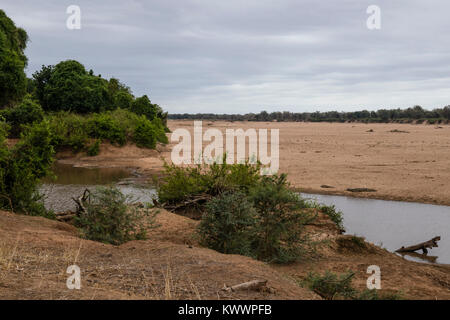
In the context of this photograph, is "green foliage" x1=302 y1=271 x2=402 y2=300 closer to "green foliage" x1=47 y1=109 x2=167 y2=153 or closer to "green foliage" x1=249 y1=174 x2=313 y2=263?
"green foliage" x1=249 y1=174 x2=313 y2=263

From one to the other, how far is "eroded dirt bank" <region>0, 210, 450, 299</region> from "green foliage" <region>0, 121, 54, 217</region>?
5.52 ft

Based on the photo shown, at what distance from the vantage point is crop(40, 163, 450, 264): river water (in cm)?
1108

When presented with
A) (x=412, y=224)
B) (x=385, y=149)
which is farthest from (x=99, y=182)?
(x=385, y=149)

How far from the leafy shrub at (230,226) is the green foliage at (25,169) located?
18.0 ft

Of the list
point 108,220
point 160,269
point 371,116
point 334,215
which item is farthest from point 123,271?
point 371,116

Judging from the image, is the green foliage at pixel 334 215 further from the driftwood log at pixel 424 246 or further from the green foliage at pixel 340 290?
the green foliage at pixel 340 290

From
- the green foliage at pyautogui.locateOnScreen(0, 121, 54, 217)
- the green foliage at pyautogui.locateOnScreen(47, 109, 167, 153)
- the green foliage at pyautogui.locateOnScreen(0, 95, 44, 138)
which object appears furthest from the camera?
the green foliage at pyautogui.locateOnScreen(0, 95, 44, 138)

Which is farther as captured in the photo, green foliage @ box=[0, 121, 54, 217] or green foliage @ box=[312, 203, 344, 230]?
green foliage @ box=[312, 203, 344, 230]

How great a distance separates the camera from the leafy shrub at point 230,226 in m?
8.60

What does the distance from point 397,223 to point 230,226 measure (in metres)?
6.67

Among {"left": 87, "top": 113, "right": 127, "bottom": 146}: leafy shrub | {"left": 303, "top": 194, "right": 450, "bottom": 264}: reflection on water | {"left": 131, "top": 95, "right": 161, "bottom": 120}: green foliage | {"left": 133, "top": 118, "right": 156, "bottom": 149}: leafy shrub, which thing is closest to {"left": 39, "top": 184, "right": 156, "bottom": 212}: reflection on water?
{"left": 303, "top": 194, "right": 450, "bottom": 264}: reflection on water
